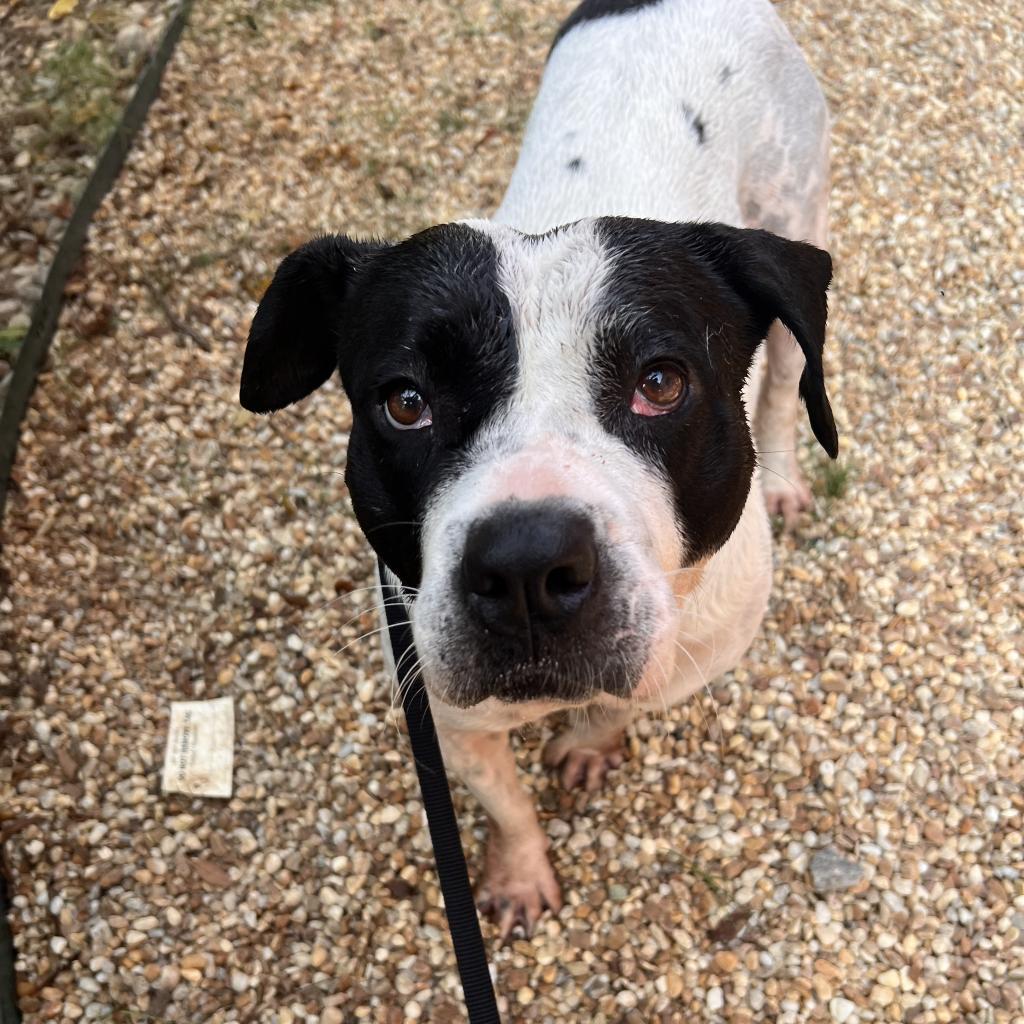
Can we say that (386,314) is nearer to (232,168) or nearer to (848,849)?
(848,849)

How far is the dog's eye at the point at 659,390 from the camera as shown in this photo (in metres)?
2.29

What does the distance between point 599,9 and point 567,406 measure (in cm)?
246

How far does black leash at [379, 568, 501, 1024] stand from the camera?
2859 mm

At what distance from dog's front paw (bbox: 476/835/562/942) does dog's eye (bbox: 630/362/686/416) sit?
1.95m

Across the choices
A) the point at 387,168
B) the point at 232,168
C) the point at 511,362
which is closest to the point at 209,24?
the point at 232,168

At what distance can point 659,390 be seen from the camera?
2307mm

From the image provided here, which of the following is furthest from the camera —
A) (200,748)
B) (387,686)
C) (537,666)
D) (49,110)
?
(49,110)

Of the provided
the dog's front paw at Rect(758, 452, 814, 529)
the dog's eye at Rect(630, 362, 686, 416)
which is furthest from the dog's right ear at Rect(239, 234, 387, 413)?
the dog's front paw at Rect(758, 452, 814, 529)

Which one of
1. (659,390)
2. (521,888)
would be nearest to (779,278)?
(659,390)

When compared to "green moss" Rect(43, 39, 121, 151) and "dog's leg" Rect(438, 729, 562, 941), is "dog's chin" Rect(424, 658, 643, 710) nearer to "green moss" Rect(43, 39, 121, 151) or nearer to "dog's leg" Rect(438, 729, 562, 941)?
"dog's leg" Rect(438, 729, 562, 941)

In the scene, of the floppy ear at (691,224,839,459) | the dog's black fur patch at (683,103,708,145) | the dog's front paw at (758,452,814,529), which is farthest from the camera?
the dog's front paw at (758,452,814,529)

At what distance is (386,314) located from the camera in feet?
7.95

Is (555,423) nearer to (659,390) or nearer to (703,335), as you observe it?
(659,390)

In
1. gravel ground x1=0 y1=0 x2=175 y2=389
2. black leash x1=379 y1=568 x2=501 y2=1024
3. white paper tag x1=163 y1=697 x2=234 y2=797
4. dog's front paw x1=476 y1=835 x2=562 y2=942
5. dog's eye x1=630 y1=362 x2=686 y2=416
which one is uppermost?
dog's eye x1=630 y1=362 x2=686 y2=416
